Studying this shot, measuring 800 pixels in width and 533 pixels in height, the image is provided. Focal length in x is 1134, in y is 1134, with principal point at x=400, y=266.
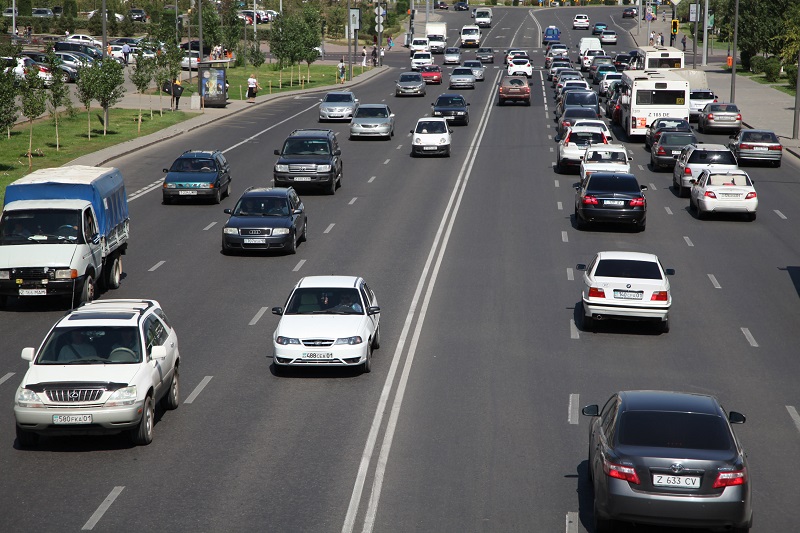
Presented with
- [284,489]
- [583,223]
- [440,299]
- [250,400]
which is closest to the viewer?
[284,489]

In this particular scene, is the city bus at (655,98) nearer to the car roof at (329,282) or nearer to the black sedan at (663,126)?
the black sedan at (663,126)

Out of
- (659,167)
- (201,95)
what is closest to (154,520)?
(659,167)

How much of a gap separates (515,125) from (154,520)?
47527 millimetres

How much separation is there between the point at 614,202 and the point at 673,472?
69.0ft

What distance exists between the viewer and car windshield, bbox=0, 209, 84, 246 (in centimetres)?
2339

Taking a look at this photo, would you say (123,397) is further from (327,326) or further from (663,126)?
(663,126)

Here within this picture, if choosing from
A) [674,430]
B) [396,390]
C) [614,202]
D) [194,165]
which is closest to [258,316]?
[396,390]

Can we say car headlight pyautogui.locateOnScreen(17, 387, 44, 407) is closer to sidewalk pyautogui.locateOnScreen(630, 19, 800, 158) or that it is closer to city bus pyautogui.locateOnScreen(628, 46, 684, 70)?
sidewalk pyautogui.locateOnScreen(630, 19, 800, 158)

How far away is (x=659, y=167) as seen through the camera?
146ft

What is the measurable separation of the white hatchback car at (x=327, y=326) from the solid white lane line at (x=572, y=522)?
20.3 ft

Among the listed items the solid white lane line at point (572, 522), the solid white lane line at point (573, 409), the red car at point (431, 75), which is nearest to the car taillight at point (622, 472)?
the solid white lane line at point (572, 522)

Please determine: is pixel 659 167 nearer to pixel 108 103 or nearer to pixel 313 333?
pixel 108 103

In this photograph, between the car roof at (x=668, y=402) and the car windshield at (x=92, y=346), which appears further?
the car windshield at (x=92, y=346)

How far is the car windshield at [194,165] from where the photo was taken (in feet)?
118
